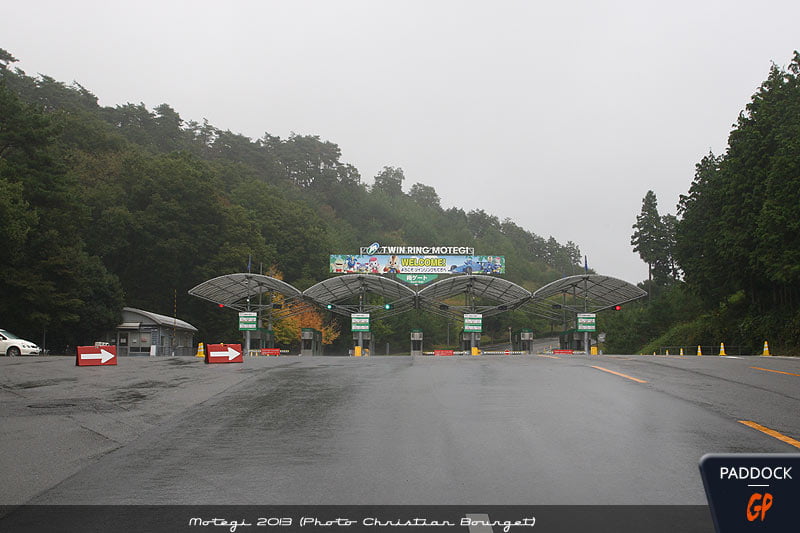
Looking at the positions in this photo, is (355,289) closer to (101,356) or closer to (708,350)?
(708,350)

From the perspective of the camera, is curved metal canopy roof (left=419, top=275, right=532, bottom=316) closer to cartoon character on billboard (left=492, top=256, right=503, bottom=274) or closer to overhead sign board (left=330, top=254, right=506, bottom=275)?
overhead sign board (left=330, top=254, right=506, bottom=275)

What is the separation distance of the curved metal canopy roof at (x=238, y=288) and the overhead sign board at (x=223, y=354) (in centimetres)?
3380

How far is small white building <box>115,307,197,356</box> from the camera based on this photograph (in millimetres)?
56219

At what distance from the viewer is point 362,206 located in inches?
6703

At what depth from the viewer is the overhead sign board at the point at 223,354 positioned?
25.3 metres

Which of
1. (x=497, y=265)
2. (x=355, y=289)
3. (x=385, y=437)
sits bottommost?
(x=385, y=437)

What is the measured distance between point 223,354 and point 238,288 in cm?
4081

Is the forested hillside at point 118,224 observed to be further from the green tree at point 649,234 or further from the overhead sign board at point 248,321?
the green tree at point 649,234

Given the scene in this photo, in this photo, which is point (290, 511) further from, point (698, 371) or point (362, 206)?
point (362, 206)

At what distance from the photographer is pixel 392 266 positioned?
7288 cm

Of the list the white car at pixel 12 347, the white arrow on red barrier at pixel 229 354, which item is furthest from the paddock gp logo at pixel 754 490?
the white car at pixel 12 347

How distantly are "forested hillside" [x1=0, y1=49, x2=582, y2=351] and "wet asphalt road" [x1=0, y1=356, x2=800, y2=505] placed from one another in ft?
109

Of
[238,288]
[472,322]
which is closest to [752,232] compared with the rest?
[472,322]

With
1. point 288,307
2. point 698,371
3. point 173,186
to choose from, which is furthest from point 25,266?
point 698,371
